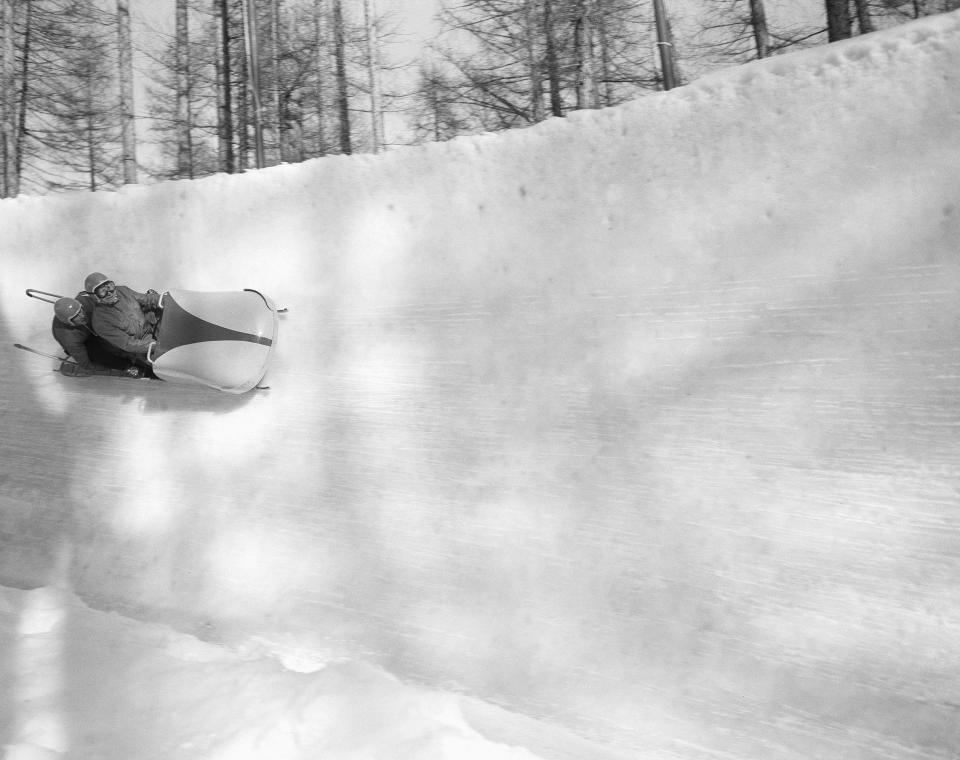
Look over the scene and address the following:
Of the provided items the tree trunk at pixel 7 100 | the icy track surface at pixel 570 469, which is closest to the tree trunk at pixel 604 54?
the icy track surface at pixel 570 469

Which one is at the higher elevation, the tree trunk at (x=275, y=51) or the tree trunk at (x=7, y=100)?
the tree trunk at (x=275, y=51)

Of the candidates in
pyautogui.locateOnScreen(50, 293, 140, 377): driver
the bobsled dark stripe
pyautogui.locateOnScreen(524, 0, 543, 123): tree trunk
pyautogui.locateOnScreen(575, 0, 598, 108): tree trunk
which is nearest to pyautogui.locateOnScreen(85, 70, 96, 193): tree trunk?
pyautogui.locateOnScreen(524, 0, 543, 123): tree trunk

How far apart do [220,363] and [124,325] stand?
1.57ft

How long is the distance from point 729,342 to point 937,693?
1104mm

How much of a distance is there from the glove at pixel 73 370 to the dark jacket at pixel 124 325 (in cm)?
26

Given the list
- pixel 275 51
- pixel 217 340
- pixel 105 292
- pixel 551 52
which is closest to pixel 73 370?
pixel 105 292

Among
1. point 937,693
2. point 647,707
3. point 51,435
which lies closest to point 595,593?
point 647,707

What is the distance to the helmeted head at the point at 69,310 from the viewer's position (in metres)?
2.94

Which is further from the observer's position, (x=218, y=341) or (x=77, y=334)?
(x=77, y=334)

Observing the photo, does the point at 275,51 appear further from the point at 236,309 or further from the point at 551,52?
the point at 236,309

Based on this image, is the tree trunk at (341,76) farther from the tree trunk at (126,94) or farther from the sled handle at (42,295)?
the sled handle at (42,295)

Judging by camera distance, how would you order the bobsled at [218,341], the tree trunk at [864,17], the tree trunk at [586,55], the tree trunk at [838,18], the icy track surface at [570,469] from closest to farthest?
the icy track surface at [570,469] → the bobsled at [218,341] → the tree trunk at [838,18] → the tree trunk at [586,55] → the tree trunk at [864,17]

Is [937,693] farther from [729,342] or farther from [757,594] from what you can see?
[729,342]

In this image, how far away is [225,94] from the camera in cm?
1263
